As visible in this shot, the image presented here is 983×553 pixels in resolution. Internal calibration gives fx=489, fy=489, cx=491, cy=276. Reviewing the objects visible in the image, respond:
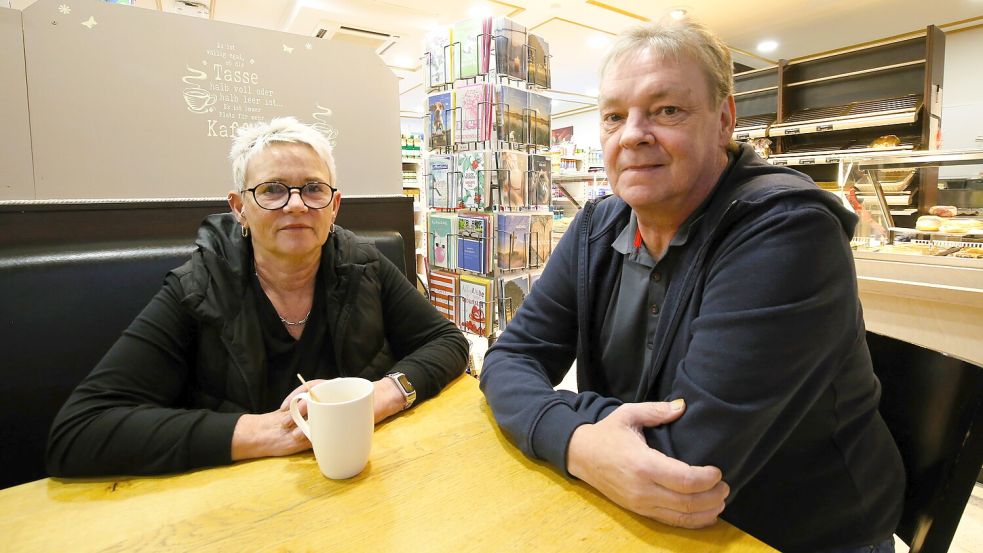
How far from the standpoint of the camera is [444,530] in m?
0.69

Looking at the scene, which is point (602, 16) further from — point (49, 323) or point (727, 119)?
point (49, 323)

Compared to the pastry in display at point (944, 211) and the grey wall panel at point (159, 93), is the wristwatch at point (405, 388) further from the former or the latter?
the pastry in display at point (944, 211)

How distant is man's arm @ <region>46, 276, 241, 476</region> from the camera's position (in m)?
0.86

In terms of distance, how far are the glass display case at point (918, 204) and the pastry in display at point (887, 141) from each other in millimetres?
1033

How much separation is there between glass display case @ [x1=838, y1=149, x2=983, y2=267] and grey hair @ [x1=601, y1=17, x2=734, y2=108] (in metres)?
2.18

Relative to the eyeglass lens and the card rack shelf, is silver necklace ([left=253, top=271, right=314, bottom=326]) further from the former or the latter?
the card rack shelf

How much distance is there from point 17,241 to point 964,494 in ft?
8.24

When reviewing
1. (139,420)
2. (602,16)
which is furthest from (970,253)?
(602,16)

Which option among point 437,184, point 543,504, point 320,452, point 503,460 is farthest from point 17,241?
point 437,184

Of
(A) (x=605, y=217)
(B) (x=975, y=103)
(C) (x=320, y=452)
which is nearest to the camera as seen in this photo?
(C) (x=320, y=452)

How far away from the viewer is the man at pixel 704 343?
30.7 inches

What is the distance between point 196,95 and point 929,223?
12.6 feet

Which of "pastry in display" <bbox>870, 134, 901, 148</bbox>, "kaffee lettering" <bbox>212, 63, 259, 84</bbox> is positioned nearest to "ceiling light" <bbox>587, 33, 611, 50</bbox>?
"pastry in display" <bbox>870, 134, 901, 148</bbox>

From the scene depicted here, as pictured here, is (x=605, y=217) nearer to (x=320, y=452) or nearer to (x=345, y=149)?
(x=320, y=452)
